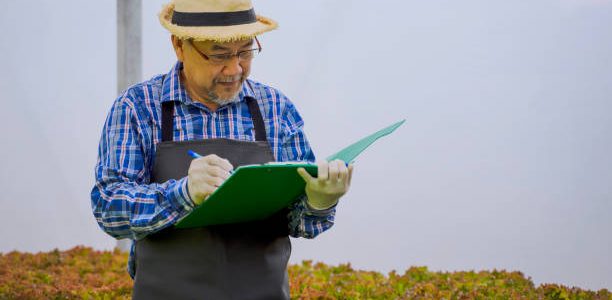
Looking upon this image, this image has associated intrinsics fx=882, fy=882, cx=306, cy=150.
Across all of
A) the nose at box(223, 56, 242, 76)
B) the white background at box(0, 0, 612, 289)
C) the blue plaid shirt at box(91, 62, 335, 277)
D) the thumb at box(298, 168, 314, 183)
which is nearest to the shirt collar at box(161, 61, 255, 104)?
the blue plaid shirt at box(91, 62, 335, 277)

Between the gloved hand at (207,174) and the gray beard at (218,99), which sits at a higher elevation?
the gray beard at (218,99)

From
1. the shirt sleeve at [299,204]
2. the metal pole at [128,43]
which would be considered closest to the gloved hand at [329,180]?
the shirt sleeve at [299,204]

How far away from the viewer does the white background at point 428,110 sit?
185 inches

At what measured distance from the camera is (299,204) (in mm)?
2240

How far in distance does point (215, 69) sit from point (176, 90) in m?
0.13

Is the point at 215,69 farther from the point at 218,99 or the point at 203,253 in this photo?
the point at 203,253

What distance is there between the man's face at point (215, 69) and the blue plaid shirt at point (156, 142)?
0.05 metres

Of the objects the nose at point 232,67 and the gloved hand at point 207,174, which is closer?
the gloved hand at point 207,174

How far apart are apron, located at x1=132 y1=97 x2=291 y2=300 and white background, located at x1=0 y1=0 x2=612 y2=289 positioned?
2851 millimetres

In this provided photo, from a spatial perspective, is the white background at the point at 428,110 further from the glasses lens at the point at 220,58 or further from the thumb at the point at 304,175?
the thumb at the point at 304,175

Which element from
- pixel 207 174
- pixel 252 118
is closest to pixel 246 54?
pixel 252 118

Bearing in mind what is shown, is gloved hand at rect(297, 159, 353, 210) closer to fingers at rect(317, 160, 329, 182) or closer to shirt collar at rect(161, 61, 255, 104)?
fingers at rect(317, 160, 329, 182)

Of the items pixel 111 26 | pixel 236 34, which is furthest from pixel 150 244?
pixel 111 26

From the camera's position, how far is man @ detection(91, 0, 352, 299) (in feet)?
7.05
